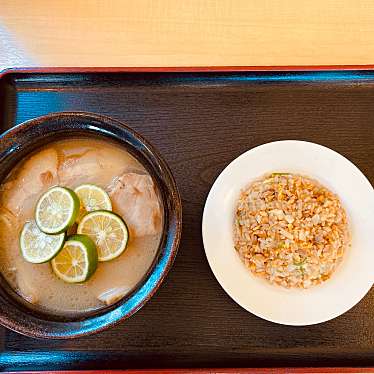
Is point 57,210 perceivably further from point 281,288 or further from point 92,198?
point 281,288

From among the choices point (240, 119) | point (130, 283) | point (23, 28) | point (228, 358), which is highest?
point (23, 28)

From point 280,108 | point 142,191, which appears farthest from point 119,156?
point 280,108

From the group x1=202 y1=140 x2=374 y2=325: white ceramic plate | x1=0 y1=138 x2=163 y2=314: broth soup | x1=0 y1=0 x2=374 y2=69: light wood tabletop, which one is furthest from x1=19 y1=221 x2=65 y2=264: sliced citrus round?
x1=0 y1=0 x2=374 y2=69: light wood tabletop

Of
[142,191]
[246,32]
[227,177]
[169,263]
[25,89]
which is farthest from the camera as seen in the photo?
[246,32]

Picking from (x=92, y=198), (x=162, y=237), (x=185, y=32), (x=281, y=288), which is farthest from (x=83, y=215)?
(x=185, y=32)

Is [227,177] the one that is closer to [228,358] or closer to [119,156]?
[119,156]

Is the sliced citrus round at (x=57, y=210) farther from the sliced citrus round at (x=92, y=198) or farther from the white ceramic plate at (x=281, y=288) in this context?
the white ceramic plate at (x=281, y=288)
